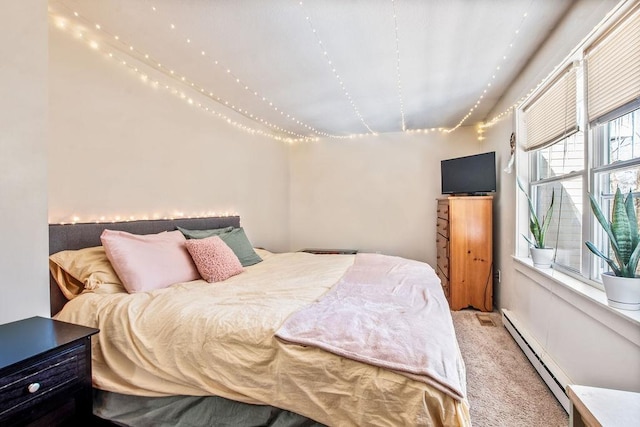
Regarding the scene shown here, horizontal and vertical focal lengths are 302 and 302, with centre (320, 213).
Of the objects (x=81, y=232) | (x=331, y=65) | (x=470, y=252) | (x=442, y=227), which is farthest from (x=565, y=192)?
(x=81, y=232)

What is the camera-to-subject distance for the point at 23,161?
136cm

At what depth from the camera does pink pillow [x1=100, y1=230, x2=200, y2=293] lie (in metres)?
1.84

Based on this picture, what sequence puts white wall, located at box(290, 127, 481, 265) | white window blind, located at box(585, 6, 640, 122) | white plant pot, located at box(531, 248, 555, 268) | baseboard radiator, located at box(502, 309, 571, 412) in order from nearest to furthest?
white window blind, located at box(585, 6, 640, 122) → baseboard radiator, located at box(502, 309, 571, 412) → white plant pot, located at box(531, 248, 555, 268) → white wall, located at box(290, 127, 481, 265)

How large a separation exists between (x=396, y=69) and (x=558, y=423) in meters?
2.60

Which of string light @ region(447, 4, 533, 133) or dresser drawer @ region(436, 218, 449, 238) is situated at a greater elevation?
string light @ region(447, 4, 533, 133)

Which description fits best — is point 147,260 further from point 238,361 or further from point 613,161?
point 613,161

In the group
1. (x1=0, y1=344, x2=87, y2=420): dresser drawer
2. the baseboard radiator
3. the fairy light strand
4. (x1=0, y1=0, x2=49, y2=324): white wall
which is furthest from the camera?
the fairy light strand

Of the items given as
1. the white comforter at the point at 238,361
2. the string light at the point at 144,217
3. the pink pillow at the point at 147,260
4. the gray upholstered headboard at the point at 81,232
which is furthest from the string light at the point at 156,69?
the white comforter at the point at 238,361

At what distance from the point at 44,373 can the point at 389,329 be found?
134 cm

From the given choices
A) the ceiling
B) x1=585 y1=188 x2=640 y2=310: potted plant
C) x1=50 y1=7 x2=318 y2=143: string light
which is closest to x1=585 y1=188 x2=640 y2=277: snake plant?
x1=585 y1=188 x2=640 y2=310: potted plant

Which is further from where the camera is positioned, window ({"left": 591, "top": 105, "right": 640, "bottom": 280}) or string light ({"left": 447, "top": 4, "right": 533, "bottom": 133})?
string light ({"left": 447, "top": 4, "right": 533, "bottom": 133})

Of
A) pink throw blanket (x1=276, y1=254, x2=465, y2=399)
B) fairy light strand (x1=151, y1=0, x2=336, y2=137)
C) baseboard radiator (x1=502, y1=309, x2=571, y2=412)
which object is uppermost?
fairy light strand (x1=151, y1=0, x2=336, y2=137)

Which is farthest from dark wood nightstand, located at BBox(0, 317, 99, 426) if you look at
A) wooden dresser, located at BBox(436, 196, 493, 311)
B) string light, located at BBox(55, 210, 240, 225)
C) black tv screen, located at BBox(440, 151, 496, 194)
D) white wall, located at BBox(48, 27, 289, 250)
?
black tv screen, located at BBox(440, 151, 496, 194)

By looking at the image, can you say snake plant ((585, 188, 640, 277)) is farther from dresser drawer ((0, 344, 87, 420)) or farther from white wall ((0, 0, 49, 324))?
white wall ((0, 0, 49, 324))
